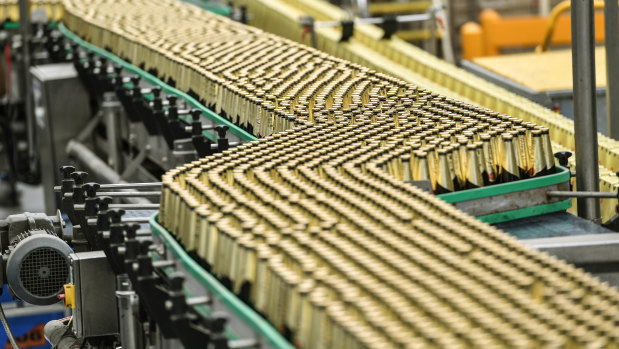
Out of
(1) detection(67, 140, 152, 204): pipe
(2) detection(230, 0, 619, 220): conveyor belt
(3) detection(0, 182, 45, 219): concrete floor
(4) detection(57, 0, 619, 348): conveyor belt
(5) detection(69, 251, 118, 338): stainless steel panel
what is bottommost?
(3) detection(0, 182, 45, 219): concrete floor

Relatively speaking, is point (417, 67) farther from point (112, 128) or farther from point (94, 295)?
point (94, 295)

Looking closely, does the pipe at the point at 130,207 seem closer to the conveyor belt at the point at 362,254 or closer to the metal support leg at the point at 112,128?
the conveyor belt at the point at 362,254

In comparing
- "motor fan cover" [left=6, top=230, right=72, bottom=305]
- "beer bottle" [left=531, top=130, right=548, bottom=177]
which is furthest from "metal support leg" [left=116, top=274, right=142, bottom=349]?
"beer bottle" [left=531, top=130, right=548, bottom=177]

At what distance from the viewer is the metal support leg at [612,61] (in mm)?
6641

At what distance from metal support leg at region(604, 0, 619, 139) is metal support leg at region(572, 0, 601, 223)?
1.71m

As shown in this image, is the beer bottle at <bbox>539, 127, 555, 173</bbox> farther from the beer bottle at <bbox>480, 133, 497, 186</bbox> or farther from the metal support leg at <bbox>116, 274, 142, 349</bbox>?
the metal support leg at <bbox>116, 274, 142, 349</bbox>

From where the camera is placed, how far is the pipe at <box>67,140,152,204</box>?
836cm

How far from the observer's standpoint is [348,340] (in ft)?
9.82

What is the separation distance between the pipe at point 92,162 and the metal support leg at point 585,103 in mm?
3821

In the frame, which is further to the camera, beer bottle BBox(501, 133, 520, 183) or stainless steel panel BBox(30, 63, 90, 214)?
stainless steel panel BBox(30, 63, 90, 214)

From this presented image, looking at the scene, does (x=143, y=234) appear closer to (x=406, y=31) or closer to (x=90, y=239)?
(x=90, y=239)

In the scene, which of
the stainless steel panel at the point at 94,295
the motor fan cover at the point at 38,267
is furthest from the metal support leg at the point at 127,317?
the motor fan cover at the point at 38,267

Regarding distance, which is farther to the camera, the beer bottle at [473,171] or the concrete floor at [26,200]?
the concrete floor at [26,200]

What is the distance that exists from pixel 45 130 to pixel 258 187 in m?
5.80
